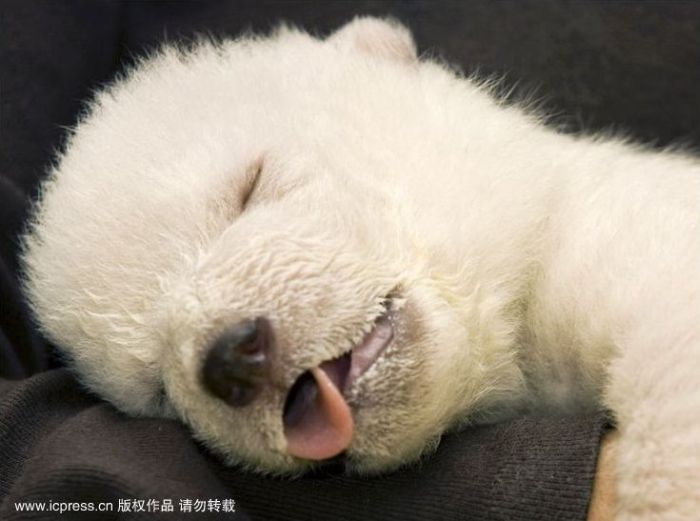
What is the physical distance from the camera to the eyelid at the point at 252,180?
131 centimetres

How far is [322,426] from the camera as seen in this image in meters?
1.04

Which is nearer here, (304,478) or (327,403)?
(327,403)

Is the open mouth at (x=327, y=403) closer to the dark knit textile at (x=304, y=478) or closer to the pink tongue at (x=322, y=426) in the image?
the pink tongue at (x=322, y=426)

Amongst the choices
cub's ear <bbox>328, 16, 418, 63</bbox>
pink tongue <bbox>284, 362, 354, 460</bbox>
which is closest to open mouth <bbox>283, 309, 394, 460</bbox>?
pink tongue <bbox>284, 362, 354, 460</bbox>

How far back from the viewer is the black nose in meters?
1.02

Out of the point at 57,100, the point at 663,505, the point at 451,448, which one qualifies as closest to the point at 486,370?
the point at 451,448

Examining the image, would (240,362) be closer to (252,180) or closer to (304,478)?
(304,478)

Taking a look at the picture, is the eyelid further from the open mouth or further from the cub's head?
the open mouth

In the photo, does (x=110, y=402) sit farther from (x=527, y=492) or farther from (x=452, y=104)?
(x=452, y=104)

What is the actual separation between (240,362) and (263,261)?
0.53 ft

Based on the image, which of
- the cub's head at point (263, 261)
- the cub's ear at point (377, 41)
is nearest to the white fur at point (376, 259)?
the cub's head at point (263, 261)

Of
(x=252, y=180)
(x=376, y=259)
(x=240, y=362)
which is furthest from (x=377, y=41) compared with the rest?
(x=240, y=362)

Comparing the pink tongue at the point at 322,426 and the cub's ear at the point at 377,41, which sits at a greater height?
the cub's ear at the point at 377,41

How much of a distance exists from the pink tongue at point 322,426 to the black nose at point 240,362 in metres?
0.07
